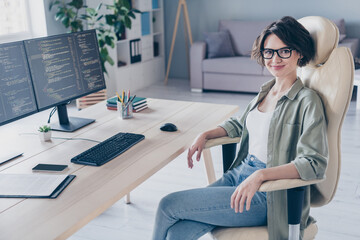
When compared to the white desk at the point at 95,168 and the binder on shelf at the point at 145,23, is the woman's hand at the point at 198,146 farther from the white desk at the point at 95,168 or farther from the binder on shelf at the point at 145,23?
the binder on shelf at the point at 145,23

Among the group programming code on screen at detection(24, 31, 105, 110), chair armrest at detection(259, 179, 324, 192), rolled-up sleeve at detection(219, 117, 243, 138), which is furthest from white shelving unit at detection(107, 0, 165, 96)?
chair armrest at detection(259, 179, 324, 192)

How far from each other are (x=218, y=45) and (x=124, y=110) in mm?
3479

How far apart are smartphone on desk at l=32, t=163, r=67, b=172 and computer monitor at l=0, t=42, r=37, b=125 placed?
28cm

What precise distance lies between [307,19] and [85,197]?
1.02 meters

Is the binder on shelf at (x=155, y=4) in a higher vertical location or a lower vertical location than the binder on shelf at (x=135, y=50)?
higher

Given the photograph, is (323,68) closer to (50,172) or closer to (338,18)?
(50,172)

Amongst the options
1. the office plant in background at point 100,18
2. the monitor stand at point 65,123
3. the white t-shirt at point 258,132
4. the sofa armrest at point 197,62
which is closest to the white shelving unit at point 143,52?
the office plant in background at point 100,18

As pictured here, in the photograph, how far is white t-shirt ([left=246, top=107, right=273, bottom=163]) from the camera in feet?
5.35

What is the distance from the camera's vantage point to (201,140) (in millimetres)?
1802

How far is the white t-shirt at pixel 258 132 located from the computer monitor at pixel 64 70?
798 millimetres

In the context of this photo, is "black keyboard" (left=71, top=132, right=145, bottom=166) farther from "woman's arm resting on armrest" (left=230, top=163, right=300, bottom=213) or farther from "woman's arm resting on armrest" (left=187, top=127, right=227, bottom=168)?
"woman's arm resting on armrest" (left=230, top=163, right=300, bottom=213)

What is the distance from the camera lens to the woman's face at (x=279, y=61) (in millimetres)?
1625

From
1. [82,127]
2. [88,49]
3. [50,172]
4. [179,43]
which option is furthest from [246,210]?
[179,43]

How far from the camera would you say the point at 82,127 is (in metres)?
2.07
